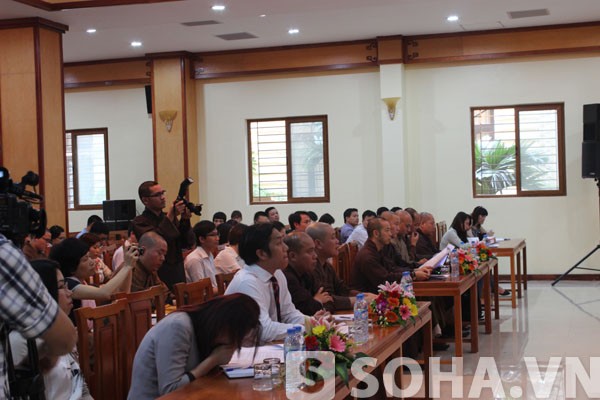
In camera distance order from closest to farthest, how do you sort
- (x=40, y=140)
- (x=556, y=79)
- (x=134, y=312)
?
(x=134, y=312)
(x=40, y=140)
(x=556, y=79)

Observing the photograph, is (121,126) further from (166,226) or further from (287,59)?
(166,226)

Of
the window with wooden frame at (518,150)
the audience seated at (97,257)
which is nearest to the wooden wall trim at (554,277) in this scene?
the window with wooden frame at (518,150)

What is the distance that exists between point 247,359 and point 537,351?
4.45 metres

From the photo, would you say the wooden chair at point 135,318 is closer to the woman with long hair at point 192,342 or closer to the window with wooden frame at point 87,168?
the woman with long hair at point 192,342

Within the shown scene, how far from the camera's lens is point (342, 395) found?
321 centimetres

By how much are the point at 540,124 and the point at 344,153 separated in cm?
299

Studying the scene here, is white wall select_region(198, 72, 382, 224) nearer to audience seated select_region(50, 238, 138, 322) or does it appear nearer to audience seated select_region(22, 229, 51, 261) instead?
audience seated select_region(22, 229, 51, 261)

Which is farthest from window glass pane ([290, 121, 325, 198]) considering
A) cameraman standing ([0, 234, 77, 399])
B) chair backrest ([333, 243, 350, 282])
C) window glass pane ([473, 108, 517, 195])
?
cameraman standing ([0, 234, 77, 399])

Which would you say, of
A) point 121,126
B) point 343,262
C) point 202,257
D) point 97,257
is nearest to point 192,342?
point 202,257

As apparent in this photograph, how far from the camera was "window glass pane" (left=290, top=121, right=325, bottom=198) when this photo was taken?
43.3 feet

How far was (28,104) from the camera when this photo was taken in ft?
29.8

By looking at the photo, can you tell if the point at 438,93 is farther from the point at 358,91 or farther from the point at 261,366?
the point at 261,366

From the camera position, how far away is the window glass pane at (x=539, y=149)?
40.3ft

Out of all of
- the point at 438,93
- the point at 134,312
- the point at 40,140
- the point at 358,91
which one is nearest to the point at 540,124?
the point at 438,93
